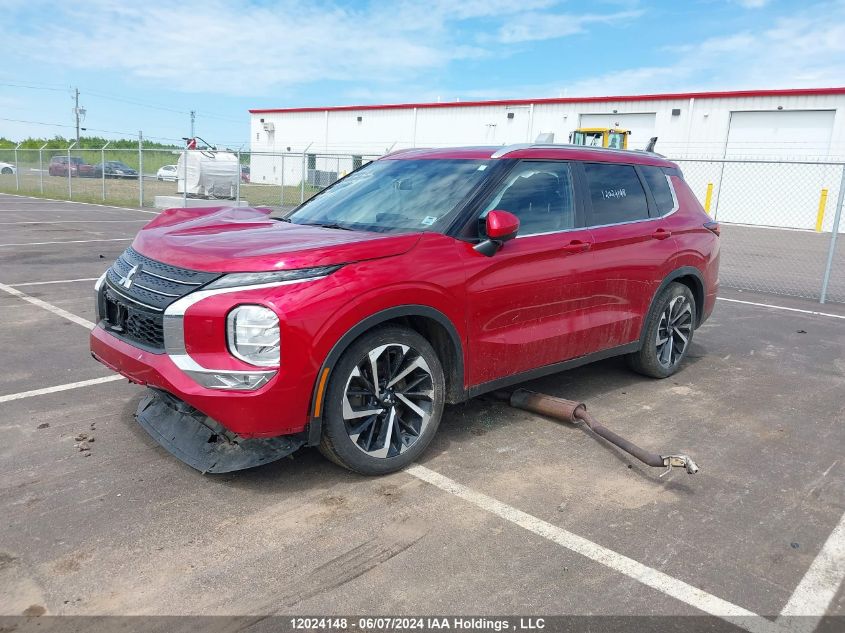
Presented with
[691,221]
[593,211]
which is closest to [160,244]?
[593,211]

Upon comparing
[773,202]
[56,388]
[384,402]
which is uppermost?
[773,202]

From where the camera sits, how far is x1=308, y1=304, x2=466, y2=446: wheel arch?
343 cm

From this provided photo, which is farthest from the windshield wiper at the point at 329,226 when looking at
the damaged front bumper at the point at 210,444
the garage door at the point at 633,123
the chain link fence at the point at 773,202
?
the garage door at the point at 633,123

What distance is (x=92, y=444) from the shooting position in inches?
159

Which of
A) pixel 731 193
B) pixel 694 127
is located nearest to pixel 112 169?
pixel 694 127

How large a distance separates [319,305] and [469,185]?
1.43 m

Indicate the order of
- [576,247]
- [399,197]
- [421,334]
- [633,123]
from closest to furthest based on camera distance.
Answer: [421,334] < [399,197] < [576,247] < [633,123]

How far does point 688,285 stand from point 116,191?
31.4 m

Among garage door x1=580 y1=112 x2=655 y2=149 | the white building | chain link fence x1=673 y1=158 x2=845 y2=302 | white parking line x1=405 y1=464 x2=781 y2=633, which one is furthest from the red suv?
garage door x1=580 y1=112 x2=655 y2=149

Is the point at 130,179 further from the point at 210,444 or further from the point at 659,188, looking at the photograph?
the point at 210,444

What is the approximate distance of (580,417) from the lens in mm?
4527

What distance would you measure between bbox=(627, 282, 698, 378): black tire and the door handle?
1.13 meters

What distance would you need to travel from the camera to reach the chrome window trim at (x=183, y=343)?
10.8ft

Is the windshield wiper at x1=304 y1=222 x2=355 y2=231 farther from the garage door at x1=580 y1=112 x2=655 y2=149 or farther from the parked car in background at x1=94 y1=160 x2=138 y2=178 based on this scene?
the parked car in background at x1=94 y1=160 x2=138 y2=178
